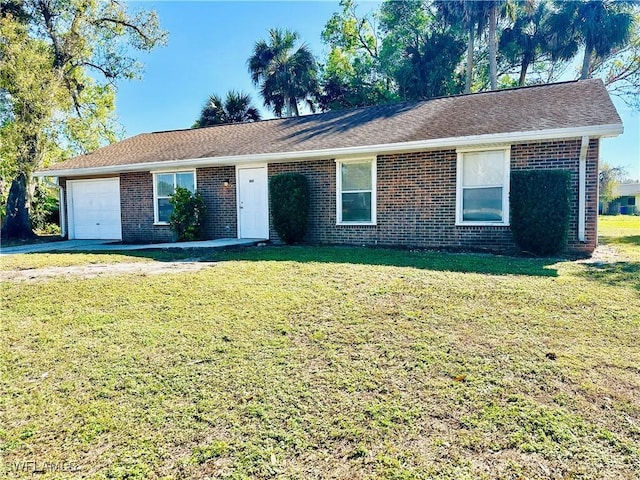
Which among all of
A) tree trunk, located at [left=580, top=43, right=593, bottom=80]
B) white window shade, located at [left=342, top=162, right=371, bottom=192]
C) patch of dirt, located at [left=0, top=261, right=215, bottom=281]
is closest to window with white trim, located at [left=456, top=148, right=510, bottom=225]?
white window shade, located at [left=342, top=162, right=371, bottom=192]

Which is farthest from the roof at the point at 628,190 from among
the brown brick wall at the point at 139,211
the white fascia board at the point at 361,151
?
the brown brick wall at the point at 139,211

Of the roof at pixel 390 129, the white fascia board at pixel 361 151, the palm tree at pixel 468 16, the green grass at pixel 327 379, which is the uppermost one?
the palm tree at pixel 468 16

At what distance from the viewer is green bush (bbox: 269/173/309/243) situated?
1034cm

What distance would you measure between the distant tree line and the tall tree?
8.83 m

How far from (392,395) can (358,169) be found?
7.94m

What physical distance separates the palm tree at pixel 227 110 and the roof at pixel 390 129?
26.3 feet

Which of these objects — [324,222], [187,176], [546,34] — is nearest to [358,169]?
[324,222]

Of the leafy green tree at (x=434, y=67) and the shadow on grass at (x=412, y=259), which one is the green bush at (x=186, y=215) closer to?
the shadow on grass at (x=412, y=259)

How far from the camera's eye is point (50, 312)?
4.73m

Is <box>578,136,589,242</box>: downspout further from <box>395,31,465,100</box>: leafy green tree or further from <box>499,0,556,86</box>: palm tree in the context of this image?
<box>499,0,556,86</box>: palm tree

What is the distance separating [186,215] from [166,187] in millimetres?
1819

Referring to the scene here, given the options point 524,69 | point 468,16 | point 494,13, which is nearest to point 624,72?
point 524,69

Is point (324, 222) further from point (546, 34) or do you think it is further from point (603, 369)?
point (546, 34)

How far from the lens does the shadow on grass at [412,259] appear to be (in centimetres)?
650
